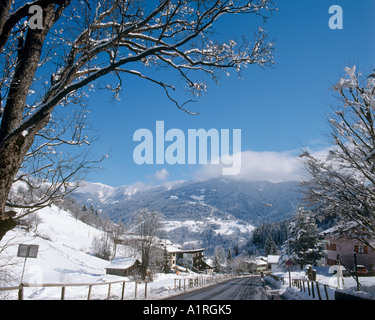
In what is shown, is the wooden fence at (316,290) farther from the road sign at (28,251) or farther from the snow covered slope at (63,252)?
the snow covered slope at (63,252)

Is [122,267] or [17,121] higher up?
[17,121]

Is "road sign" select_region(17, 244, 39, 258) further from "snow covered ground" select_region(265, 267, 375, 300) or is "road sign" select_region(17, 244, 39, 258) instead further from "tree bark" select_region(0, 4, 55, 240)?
"snow covered ground" select_region(265, 267, 375, 300)

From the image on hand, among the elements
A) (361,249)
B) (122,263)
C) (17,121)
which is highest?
(17,121)

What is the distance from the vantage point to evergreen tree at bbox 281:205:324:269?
125 ft

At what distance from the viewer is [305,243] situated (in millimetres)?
38875

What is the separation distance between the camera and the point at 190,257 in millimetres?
88688

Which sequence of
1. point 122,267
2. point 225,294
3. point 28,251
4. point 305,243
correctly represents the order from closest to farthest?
point 28,251 → point 225,294 → point 305,243 → point 122,267

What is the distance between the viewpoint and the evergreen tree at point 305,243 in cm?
3810

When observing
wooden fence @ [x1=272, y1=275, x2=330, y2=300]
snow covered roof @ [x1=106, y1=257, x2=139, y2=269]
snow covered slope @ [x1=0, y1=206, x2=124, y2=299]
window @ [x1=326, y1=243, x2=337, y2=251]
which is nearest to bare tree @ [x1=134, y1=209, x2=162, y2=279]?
snow covered roof @ [x1=106, y1=257, x2=139, y2=269]

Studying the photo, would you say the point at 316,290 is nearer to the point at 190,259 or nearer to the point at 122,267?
the point at 122,267

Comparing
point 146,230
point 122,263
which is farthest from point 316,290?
point 122,263

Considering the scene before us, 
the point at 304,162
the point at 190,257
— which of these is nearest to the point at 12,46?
the point at 304,162
